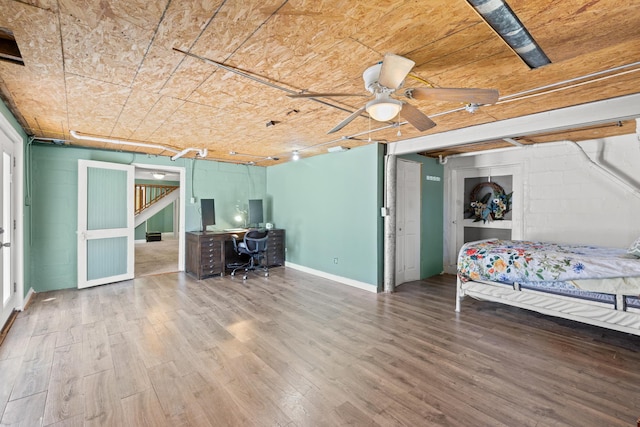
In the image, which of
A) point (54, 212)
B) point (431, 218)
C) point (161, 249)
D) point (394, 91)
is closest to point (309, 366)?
point (394, 91)

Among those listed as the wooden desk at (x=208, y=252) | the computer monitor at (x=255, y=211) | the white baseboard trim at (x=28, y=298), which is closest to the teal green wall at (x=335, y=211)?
the computer monitor at (x=255, y=211)

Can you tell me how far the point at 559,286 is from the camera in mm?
2889

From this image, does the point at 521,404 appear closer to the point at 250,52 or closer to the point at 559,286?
the point at 559,286

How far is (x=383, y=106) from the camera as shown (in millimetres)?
1910

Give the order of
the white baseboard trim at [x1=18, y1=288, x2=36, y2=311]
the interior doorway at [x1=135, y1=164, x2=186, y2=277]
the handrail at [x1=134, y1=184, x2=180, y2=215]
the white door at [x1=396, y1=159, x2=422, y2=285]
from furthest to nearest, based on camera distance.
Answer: the handrail at [x1=134, y1=184, x2=180, y2=215], the interior doorway at [x1=135, y1=164, x2=186, y2=277], the white door at [x1=396, y1=159, x2=422, y2=285], the white baseboard trim at [x1=18, y1=288, x2=36, y2=311]

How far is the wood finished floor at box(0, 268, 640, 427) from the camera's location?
1833 millimetres

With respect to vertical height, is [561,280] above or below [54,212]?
below

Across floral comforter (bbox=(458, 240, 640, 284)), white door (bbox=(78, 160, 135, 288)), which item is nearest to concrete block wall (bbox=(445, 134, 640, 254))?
floral comforter (bbox=(458, 240, 640, 284))

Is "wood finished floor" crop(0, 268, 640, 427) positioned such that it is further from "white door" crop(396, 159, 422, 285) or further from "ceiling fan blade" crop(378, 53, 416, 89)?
"ceiling fan blade" crop(378, 53, 416, 89)

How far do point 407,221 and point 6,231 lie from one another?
5378 millimetres

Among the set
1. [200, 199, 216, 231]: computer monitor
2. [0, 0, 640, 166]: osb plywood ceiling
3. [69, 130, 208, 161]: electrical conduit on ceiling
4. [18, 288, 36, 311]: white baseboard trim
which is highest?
[69, 130, 208, 161]: electrical conduit on ceiling

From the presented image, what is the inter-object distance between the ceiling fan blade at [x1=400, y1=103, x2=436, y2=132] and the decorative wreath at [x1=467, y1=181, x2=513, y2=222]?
3.59m

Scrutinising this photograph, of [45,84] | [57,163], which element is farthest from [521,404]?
[57,163]

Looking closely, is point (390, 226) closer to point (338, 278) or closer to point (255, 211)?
point (338, 278)
